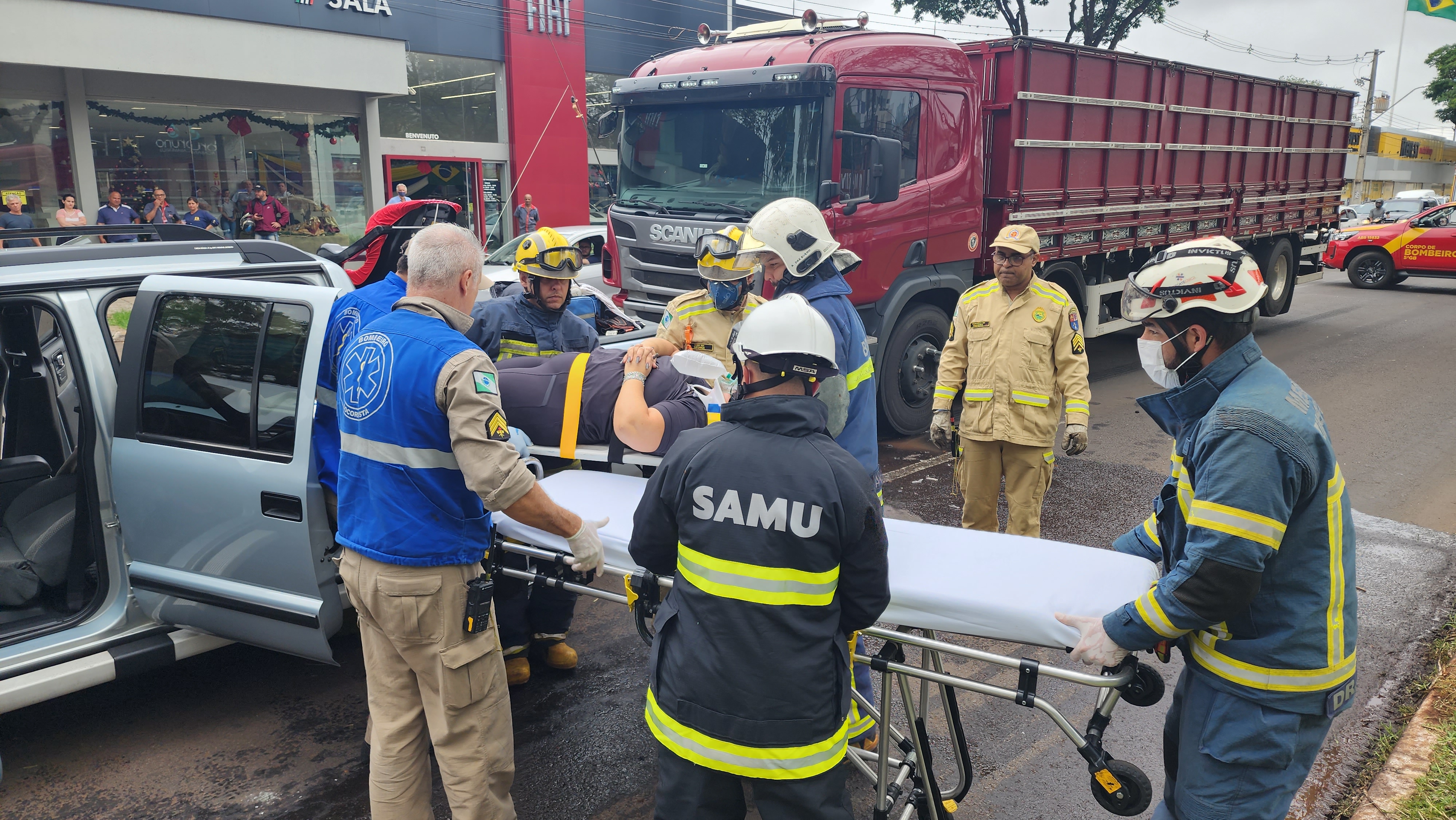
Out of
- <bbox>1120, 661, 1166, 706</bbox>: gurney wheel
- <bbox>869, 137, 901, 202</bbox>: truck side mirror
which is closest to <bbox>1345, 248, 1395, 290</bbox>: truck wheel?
<bbox>869, 137, 901, 202</bbox>: truck side mirror

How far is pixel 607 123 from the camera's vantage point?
848 cm

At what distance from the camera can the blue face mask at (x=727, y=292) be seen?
14.2 feet

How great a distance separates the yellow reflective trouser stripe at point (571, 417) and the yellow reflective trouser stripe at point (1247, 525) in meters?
2.46

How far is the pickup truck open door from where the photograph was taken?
3352mm

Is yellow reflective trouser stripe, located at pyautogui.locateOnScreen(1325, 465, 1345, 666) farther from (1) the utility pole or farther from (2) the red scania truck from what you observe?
(1) the utility pole

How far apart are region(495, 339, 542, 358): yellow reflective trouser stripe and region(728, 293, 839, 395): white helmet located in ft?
8.60

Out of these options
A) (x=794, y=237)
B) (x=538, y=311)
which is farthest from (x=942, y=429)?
(x=538, y=311)

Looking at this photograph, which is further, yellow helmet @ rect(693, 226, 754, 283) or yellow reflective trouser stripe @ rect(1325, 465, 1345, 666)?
yellow helmet @ rect(693, 226, 754, 283)

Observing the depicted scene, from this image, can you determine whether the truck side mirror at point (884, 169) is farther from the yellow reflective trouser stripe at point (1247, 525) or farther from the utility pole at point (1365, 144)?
the utility pole at point (1365, 144)

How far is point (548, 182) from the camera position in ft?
72.9

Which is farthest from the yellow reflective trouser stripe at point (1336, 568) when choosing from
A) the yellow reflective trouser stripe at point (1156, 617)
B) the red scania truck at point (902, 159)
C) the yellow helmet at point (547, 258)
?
the red scania truck at point (902, 159)

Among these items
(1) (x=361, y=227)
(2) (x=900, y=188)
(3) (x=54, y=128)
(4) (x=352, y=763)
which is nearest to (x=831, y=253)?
(4) (x=352, y=763)

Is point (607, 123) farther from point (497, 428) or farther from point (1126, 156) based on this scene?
point (497, 428)

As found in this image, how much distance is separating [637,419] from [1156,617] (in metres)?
2.01
